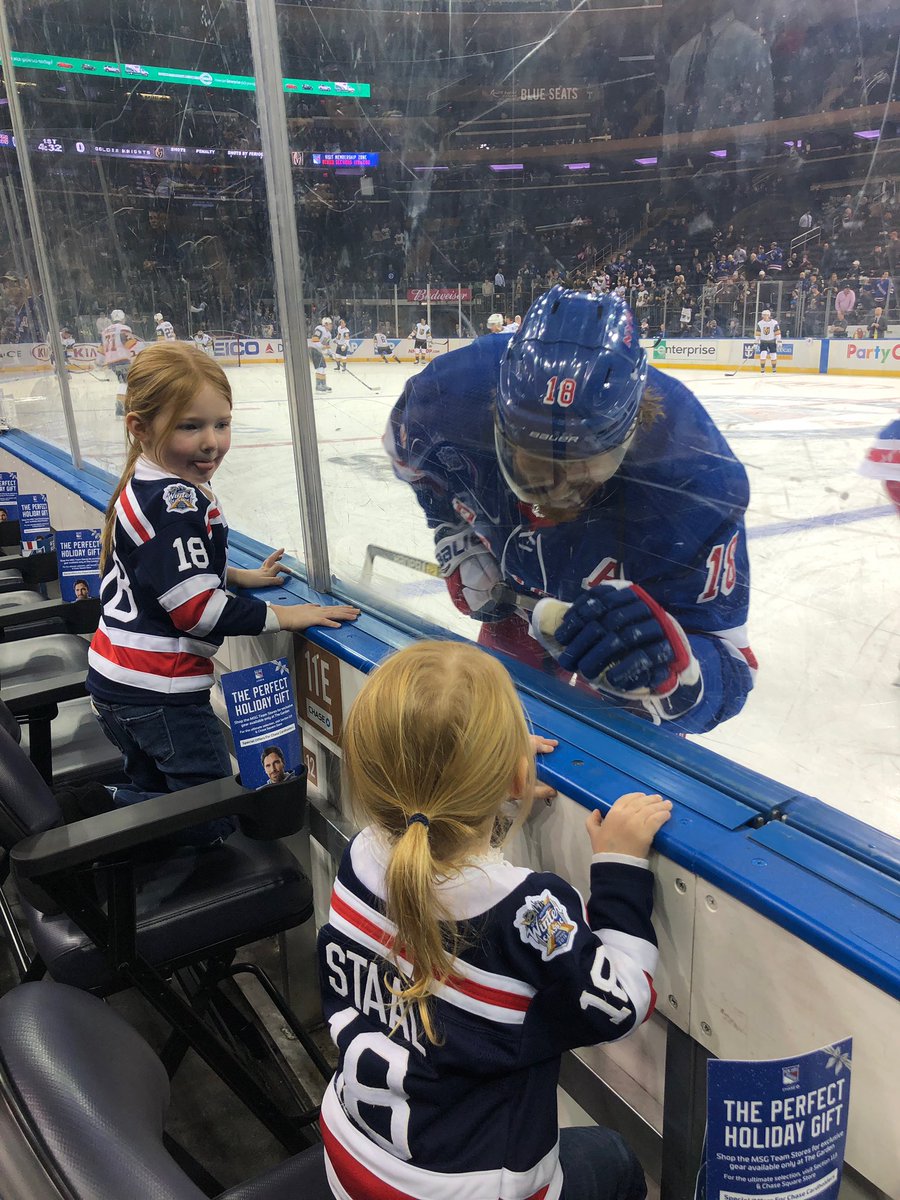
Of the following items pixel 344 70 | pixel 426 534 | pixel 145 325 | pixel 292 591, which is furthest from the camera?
pixel 145 325

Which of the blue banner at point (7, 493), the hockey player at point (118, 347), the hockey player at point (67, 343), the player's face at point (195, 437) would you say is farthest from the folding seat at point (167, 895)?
the hockey player at point (67, 343)

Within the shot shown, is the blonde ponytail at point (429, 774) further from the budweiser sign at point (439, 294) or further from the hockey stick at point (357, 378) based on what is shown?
the hockey stick at point (357, 378)

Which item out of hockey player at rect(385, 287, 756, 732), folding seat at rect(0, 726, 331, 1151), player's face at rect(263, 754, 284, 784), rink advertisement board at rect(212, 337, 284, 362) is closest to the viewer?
hockey player at rect(385, 287, 756, 732)

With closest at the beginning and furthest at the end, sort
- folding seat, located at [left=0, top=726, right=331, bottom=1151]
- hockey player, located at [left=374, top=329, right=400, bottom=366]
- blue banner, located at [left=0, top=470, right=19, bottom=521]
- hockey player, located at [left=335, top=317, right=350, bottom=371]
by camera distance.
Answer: folding seat, located at [left=0, top=726, right=331, bottom=1151], hockey player, located at [left=374, top=329, right=400, bottom=366], hockey player, located at [left=335, top=317, right=350, bottom=371], blue banner, located at [left=0, top=470, right=19, bottom=521]

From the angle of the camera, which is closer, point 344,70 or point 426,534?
point 344,70

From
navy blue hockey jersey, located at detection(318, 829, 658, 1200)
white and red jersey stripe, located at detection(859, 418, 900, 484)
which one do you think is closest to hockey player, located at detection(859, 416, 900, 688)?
white and red jersey stripe, located at detection(859, 418, 900, 484)

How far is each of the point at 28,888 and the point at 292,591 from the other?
2.20 ft

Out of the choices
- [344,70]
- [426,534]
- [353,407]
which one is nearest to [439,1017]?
[426,534]

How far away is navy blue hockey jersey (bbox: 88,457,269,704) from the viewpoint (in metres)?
1.19

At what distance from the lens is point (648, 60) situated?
0.69 metres

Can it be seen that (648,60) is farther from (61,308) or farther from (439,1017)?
(61,308)

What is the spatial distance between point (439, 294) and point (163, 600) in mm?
561

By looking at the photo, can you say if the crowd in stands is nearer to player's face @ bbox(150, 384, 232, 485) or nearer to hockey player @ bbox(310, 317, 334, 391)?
hockey player @ bbox(310, 317, 334, 391)

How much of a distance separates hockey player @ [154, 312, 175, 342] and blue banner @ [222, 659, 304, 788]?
135 centimetres
